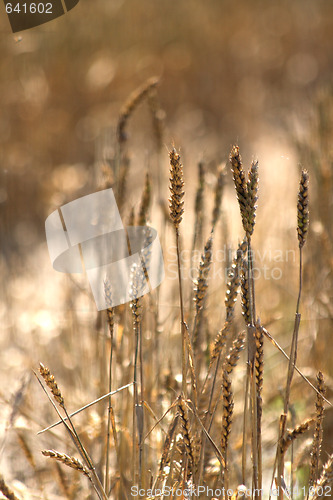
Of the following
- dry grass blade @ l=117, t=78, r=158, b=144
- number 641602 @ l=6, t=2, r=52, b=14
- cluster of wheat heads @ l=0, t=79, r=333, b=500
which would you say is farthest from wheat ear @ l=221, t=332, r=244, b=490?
number 641602 @ l=6, t=2, r=52, b=14

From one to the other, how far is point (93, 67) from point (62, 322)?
1.30m

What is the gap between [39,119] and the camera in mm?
2352

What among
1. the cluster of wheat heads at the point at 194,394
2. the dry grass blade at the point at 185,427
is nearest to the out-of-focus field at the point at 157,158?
the cluster of wheat heads at the point at 194,394

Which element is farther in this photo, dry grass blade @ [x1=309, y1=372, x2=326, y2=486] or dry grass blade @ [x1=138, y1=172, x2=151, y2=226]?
dry grass blade @ [x1=138, y1=172, x2=151, y2=226]

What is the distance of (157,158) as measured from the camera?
1.05 metres

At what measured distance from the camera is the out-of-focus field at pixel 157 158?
3.26 feet

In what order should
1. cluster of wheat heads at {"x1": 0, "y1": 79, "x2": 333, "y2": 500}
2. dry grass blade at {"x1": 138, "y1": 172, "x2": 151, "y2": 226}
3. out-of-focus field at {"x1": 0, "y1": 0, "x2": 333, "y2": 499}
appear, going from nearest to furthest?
cluster of wheat heads at {"x1": 0, "y1": 79, "x2": 333, "y2": 500} < dry grass blade at {"x1": 138, "y1": 172, "x2": 151, "y2": 226} < out-of-focus field at {"x1": 0, "y1": 0, "x2": 333, "y2": 499}

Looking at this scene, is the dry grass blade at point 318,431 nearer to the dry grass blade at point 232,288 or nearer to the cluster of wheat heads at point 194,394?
the cluster of wheat heads at point 194,394

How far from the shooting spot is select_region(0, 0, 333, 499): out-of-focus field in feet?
3.26

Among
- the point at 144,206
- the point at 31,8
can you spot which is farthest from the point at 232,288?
the point at 31,8

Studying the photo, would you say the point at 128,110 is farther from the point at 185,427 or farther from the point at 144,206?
the point at 185,427

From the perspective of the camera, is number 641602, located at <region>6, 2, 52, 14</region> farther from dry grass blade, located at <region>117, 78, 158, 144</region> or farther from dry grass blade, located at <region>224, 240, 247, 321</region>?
dry grass blade, located at <region>224, 240, 247, 321</region>

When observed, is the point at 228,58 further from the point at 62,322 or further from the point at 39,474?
the point at 39,474

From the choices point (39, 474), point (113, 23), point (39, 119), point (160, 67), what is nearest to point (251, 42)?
point (160, 67)
